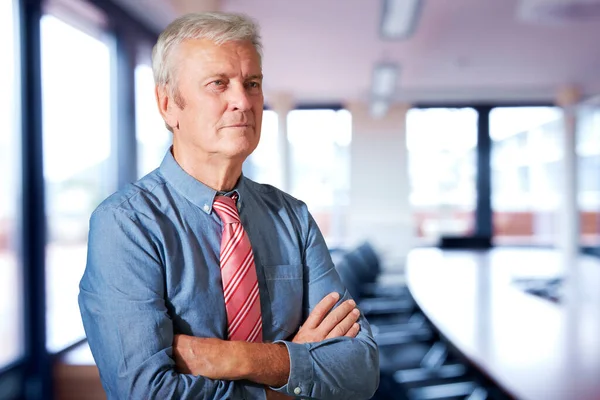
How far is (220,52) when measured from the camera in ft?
4.36

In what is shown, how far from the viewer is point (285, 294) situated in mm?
1464

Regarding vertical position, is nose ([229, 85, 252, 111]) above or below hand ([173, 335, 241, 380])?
above

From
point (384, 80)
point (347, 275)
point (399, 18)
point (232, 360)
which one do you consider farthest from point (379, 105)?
point (232, 360)

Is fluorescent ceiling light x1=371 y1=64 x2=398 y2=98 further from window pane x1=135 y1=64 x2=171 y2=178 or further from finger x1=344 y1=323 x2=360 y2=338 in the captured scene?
finger x1=344 y1=323 x2=360 y2=338

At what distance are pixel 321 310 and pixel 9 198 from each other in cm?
272

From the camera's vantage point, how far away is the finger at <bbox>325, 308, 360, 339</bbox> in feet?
4.83

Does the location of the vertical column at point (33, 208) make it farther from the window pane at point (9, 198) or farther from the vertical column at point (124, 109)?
the vertical column at point (124, 109)

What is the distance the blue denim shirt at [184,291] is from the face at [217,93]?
0.13 metres

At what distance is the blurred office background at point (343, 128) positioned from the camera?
138 inches

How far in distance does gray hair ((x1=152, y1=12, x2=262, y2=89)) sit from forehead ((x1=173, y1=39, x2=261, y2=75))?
0.01m

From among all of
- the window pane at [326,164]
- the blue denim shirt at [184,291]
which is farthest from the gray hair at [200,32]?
the window pane at [326,164]

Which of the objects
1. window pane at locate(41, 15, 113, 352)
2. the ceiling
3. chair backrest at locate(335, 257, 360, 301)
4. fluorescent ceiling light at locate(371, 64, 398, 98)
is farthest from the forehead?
fluorescent ceiling light at locate(371, 64, 398, 98)

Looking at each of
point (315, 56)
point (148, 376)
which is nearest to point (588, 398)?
point (148, 376)

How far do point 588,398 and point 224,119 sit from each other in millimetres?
1427
